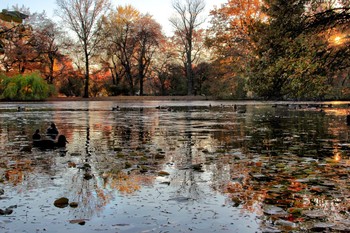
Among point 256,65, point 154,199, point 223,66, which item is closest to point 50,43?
point 223,66

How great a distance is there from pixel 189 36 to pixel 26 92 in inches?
1266

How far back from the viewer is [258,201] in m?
5.60

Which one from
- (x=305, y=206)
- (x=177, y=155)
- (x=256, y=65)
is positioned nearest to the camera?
(x=305, y=206)

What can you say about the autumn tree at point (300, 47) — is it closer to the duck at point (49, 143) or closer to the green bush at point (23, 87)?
the duck at point (49, 143)

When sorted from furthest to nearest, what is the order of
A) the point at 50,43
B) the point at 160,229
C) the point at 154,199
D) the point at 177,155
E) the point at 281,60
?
the point at 50,43
the point at 281,60
the point at 177,155
the point at 154,199
the point at 160,229

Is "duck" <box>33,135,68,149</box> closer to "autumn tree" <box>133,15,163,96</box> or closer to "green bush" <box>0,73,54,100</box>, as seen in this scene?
"green bush" <box>0,73,54,100</box>

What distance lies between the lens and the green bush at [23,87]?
5656 centimetres

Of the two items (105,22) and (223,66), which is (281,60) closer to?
(223,66)

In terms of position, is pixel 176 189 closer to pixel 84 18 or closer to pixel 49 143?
pixel 49 143

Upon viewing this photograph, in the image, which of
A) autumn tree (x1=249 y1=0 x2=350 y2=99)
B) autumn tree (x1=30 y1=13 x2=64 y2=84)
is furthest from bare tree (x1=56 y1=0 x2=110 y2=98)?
autumn tree (x1=249 y1=0 x2=350 y2=99)

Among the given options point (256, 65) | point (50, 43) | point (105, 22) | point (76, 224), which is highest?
point (105, 22)

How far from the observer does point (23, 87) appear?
5706 cm

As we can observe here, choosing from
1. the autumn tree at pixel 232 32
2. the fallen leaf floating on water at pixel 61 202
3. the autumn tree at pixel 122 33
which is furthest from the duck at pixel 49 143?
the autumn tree at pixel 122 33

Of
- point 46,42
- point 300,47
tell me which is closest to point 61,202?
point 300,47
